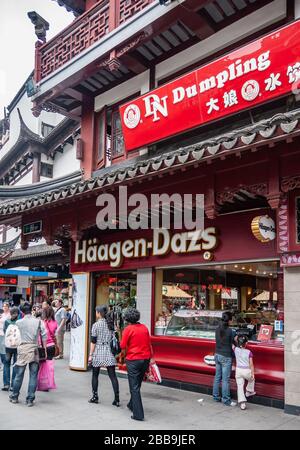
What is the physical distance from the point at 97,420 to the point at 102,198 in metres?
4.84

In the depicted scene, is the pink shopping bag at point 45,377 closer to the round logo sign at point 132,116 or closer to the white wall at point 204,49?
the round logo sign at point 132,116

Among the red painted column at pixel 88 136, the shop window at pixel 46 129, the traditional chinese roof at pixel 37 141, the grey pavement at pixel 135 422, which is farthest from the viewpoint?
the shop window at pixel 46 129

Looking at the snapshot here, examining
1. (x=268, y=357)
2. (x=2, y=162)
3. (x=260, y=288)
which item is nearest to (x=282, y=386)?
(x=268, y=357)

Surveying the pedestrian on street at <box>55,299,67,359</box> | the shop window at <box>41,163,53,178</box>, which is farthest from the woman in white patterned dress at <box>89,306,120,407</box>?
the shop window at <box>41,163,53,178</box>

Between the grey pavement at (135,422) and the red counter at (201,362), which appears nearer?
the grey pavement at (135,422)

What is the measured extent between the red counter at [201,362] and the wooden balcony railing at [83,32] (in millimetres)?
7597

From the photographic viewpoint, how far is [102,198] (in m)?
10.6

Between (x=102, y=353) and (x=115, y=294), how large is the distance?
4.56 meters

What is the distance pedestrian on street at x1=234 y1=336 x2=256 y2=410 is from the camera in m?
8.34

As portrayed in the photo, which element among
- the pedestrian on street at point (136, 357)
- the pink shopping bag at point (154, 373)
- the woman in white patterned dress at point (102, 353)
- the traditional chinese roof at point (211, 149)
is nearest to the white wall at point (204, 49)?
the traditional chinese roof at point (211, 149)

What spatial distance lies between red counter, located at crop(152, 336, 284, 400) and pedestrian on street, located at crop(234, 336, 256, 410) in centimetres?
29

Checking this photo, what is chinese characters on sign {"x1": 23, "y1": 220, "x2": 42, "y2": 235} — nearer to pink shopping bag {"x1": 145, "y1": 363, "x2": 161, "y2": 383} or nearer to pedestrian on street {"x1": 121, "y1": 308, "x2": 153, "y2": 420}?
pedestrian on street {"x1": 121, "y1": 308, "x2": 153, "y2": 420}

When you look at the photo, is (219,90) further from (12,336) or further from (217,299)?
(12,336)

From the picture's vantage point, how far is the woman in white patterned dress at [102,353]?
8461 millimetres
